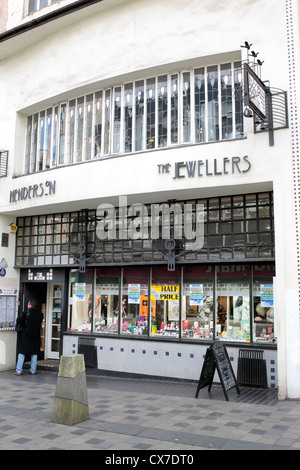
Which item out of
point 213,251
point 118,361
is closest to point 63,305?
point 118,361

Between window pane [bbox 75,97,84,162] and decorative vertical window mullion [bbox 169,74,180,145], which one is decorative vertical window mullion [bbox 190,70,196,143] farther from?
window pane [bbox 75,97,84,162]

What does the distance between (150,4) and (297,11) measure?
3.68m

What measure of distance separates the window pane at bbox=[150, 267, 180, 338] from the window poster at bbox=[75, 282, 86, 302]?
231 centimetres

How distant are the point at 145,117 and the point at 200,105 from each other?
1.51m

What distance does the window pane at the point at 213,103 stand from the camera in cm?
1038

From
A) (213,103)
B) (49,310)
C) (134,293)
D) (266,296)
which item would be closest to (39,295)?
(49,310)

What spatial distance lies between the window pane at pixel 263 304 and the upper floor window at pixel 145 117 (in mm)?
3275

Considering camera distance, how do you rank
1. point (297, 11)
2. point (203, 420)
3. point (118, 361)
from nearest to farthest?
point (203, 420)
point (297, 11)
point (118, 361)

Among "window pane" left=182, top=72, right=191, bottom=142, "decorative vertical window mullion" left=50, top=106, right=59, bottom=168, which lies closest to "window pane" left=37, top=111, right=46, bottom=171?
"decorative vertical window mullion" left=50, top=106, right=59, bottom=168

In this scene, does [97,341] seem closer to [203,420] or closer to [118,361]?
[118,361]

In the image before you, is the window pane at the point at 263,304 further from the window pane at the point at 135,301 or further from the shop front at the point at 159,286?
the window pane at the point at 135,301

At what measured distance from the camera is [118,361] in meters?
11.5

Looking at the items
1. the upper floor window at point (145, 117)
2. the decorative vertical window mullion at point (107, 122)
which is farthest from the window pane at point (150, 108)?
the decorative vertical window mullion at point (107, 122)

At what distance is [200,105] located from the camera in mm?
10648
